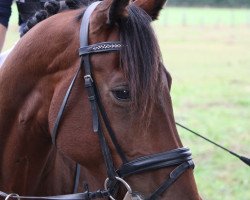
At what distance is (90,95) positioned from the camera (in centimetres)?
265

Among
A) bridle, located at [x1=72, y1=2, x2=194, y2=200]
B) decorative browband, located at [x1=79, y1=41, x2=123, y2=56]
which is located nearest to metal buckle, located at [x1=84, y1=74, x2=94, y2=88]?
bridle, located at [x1=72, y1=2, x2=194, y2=200]

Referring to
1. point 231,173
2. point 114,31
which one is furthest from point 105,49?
point 231,173

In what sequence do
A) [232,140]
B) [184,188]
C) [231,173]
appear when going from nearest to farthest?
[184,188] < [231,173] < [232,140]

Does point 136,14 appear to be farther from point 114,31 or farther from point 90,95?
point 90,95

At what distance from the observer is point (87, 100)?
269 centimetres

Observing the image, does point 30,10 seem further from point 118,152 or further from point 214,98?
point 214,98

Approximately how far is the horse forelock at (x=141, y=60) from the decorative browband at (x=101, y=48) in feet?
0.12

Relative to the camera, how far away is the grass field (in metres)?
7.89

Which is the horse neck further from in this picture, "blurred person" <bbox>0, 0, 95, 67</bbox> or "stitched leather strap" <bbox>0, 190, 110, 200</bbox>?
"blurred person" <bbox>0, 0, 95, 67</bbox>

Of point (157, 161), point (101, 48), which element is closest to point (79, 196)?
point (157, 161)

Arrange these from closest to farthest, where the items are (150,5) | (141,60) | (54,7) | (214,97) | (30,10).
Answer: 1. (141,60)
2. (150,5)
3. (54,7)
4. (30,10)
5. (214,97)

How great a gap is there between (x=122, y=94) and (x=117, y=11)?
39 cm

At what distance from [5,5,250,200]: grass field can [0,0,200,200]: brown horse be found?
435 cm

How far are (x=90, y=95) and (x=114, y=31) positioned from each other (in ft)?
1.10
